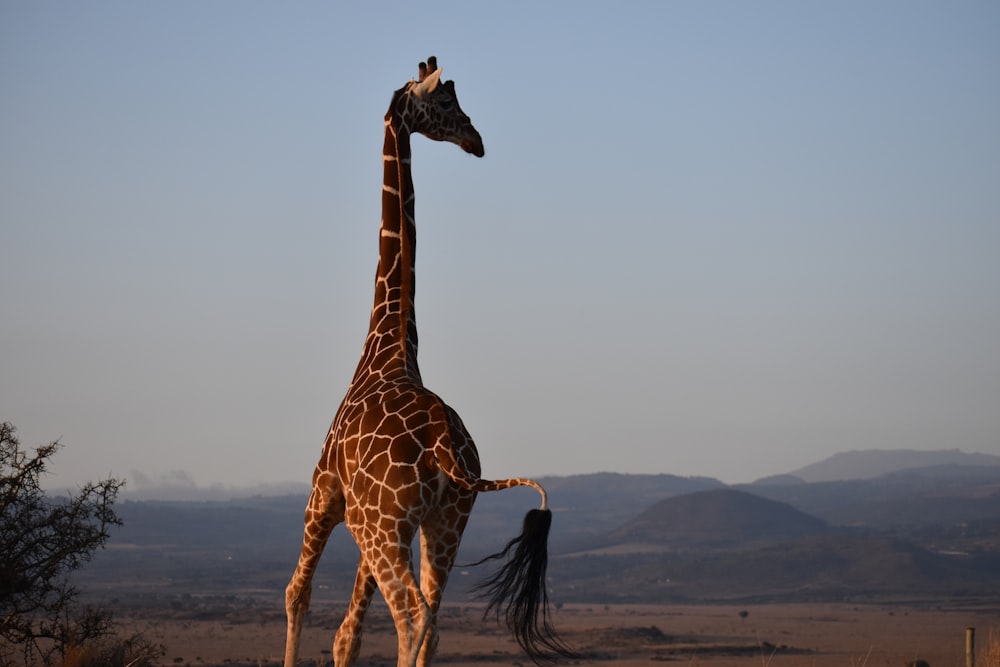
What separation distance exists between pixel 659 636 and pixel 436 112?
31040 millimetres

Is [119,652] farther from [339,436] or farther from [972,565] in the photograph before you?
[972,565]

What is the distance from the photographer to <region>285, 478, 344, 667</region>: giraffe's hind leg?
9.38m

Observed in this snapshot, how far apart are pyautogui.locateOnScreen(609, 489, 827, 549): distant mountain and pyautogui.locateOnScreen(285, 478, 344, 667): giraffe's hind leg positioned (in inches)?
3094

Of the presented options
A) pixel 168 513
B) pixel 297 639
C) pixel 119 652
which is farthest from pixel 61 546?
pixel 168 513

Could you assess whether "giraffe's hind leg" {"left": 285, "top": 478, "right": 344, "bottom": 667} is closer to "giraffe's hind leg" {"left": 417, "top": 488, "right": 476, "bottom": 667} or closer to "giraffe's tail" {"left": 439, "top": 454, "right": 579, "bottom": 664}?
"giraffe's hind leg" {"left": 417, "top": 488, "right": 476, "bottom": 667}

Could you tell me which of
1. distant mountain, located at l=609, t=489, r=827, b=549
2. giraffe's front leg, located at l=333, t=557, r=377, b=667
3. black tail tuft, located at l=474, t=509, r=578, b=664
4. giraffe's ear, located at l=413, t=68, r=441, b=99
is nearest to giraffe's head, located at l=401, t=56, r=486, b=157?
giraffe's ear, located at l=413, t=68, r=441, b=99

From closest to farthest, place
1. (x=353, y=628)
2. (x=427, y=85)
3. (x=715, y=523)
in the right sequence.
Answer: (x=353, y=628) < (x=427, y=85) < (x=715, y=523)

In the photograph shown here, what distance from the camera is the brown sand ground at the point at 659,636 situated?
32.2m

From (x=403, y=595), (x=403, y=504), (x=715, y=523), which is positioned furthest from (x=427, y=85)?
(x=715, y=523)

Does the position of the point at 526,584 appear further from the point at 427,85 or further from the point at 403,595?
the point at 427,85

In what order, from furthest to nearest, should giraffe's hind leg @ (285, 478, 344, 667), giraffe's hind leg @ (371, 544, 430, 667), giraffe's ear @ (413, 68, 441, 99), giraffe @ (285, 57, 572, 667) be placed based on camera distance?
giraffe's ear @ (413, 68, 441, 99), giraffe's hind leg @ (285, 478, 344, 667), giraffe @ (285, 57, 572, 667), giraffe's hind leg @ (371, 544, 430, 667)

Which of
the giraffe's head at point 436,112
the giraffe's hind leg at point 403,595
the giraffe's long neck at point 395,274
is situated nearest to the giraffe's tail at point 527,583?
the giraffe's hind leg at point 403,595

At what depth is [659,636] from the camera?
129ft

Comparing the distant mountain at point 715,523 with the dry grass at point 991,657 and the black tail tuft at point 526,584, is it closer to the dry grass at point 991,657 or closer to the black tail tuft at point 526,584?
the dry grass at point 991,657
